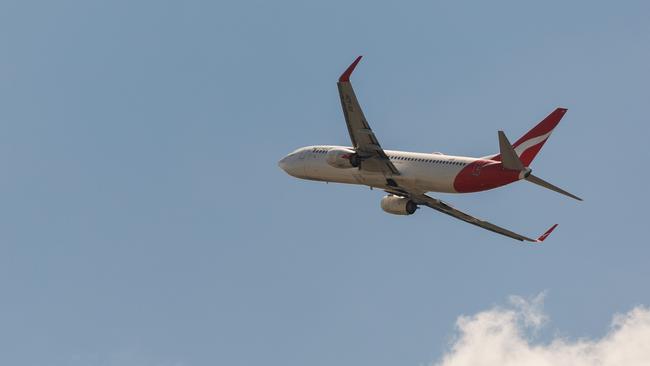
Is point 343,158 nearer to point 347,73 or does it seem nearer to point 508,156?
point 347,73

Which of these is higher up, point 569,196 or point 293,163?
point 293,163

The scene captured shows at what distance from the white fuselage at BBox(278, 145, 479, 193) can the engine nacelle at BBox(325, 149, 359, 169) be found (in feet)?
5.42

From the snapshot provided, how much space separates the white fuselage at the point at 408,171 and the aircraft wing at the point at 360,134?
0.90 metres

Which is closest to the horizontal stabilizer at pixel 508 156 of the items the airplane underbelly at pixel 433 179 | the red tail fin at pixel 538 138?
the red tail fin at pixel 538 138

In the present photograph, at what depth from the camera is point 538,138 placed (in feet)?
316

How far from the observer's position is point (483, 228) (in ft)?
344

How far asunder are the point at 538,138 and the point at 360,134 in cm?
1146

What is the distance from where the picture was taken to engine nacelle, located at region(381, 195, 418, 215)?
102m

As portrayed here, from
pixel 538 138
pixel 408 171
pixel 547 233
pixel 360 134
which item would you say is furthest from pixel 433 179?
pixel 547 233

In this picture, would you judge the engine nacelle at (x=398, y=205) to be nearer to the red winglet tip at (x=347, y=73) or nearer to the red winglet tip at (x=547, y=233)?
the red winglet tip at (x=547, y=233)

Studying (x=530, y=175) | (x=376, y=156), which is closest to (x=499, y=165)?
(x=530, y=175)

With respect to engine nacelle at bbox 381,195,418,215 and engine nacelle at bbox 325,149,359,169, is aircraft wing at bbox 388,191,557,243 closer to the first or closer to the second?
engine nacelle at bbox 381,195,418,215

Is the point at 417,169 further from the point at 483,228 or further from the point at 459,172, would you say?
the point at 483,228

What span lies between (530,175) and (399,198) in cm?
1145
